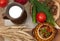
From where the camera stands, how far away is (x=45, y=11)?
125 centimetres

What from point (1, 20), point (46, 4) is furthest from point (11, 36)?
point (46, 4)

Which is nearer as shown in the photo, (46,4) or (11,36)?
(11,36)

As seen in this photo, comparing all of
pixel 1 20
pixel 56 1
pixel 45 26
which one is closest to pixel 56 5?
pixel 56 1

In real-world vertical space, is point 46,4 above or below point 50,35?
above

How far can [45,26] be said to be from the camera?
4.03 ft

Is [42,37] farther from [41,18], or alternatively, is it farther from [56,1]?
[56,1]

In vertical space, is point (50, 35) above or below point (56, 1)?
below

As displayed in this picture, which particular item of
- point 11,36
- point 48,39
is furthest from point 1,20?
point 48,39

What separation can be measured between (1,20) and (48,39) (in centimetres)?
25

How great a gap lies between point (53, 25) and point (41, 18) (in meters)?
0.07

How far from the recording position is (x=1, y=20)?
123cm

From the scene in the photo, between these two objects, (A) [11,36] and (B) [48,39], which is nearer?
(A) [11,36]

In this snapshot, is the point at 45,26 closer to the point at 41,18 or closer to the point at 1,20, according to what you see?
the point at 41,18

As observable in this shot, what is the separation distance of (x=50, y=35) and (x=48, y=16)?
3.8 inches
